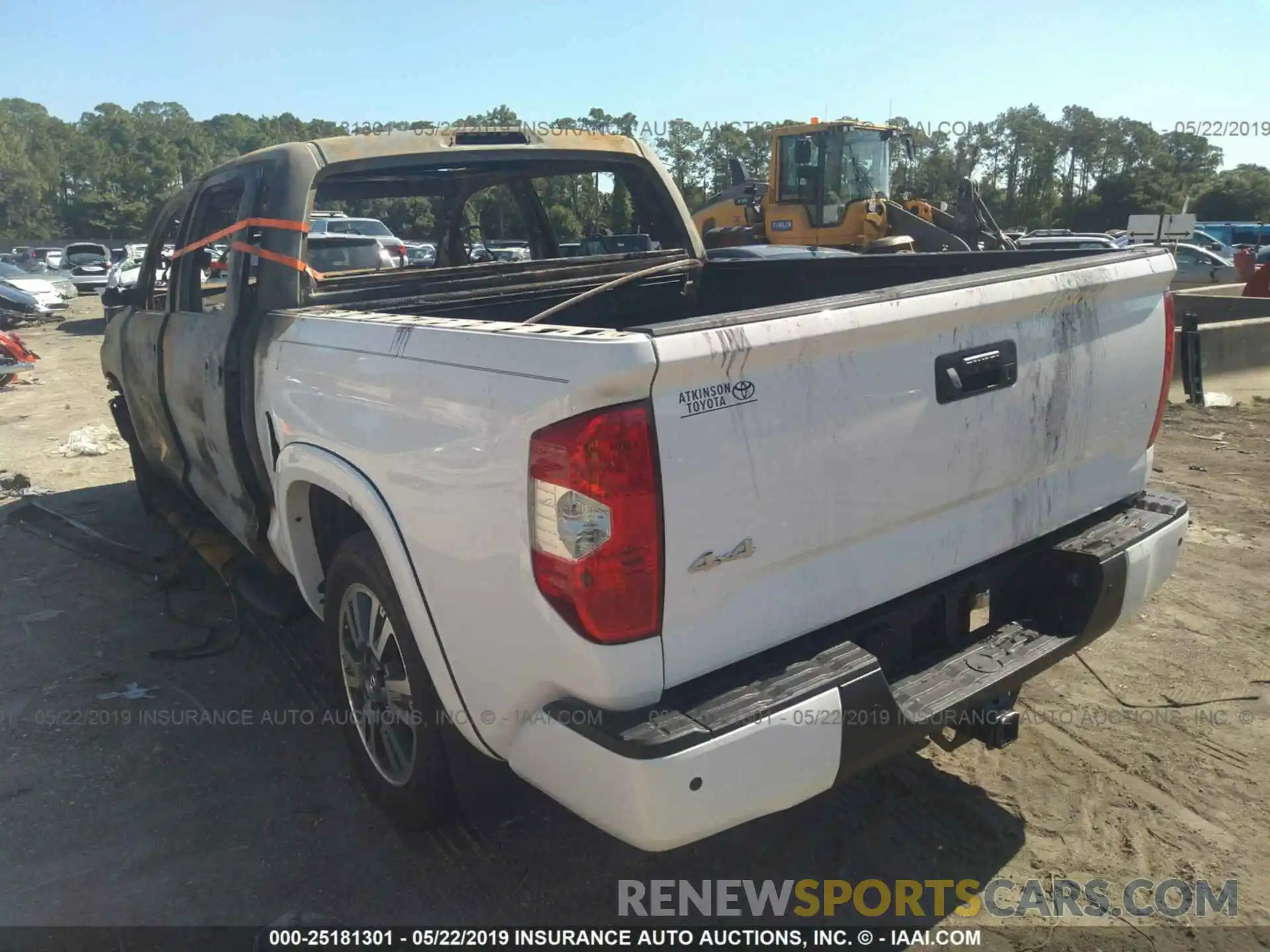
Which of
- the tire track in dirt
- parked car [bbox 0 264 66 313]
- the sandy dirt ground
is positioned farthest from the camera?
parked car [bbox 0 264 66 313]

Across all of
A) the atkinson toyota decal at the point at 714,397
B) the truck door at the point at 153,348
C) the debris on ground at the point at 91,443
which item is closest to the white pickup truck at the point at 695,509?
the atkinson toyota decal at the point at 714,397

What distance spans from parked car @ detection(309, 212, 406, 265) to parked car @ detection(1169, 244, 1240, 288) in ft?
66.3

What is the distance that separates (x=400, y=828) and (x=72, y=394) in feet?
35.9

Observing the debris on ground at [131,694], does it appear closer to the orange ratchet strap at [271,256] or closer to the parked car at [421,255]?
the orange ratchet strap at [271,256]

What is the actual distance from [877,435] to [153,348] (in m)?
3.89

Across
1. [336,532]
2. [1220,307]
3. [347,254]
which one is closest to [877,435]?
[336,532]

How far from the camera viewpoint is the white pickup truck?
1.91 m

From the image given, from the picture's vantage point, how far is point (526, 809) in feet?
8.97

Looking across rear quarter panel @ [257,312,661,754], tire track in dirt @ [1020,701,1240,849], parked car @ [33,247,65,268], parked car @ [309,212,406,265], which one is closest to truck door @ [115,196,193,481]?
parked car @ [309,212,406,265]

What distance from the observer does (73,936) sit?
102 inches

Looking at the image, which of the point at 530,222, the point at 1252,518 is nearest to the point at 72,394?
the point at 530,222

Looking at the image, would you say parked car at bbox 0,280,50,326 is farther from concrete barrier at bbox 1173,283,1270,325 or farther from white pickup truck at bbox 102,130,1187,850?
concrete barrier at bbox 1173,283,1270,325

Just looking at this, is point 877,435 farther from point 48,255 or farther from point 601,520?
point 48,255

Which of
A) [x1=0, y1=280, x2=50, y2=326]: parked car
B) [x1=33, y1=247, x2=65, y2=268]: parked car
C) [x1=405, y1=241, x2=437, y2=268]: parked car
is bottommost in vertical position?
[x1=0, y1=280, x2=50, y2=326]: parked car
